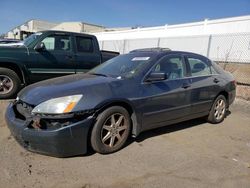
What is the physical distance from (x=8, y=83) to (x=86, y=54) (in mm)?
2395

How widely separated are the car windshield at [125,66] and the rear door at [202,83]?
1031mm

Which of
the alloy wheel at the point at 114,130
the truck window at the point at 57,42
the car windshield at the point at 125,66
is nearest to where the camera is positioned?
the alloy wheel at the point at 114,130

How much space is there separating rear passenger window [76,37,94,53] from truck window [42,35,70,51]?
325 mm

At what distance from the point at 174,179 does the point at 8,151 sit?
93.2 inches

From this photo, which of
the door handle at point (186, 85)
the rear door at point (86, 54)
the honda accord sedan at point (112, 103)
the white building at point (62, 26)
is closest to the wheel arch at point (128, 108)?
→ the honda accord sedan at point (112, 103)

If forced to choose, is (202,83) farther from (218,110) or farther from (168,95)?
(168,95)

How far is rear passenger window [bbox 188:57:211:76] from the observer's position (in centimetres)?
584

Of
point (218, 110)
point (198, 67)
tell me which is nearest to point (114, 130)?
point (198, 67)

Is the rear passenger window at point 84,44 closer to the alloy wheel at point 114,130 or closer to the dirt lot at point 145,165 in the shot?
the dirt lot at point 145,165

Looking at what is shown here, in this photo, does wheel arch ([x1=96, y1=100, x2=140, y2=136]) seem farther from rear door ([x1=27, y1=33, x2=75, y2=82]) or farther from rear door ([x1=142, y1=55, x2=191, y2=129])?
rear door ([x1=27, y1=33, x2=75, y2=82])

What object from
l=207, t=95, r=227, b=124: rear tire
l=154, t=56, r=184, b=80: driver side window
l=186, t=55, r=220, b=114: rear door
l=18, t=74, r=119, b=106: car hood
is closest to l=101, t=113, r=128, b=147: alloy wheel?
l=18, t=74, r=119, b=106: car hood

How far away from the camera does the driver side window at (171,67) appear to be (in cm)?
525

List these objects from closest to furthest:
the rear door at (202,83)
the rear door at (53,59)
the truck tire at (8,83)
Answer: the rear door at (202,83) < the truck tire at (8,83) < the rear door at (53,59)

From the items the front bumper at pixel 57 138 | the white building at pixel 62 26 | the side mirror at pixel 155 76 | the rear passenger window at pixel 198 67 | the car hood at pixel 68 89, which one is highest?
the white building at pixel 62 26
